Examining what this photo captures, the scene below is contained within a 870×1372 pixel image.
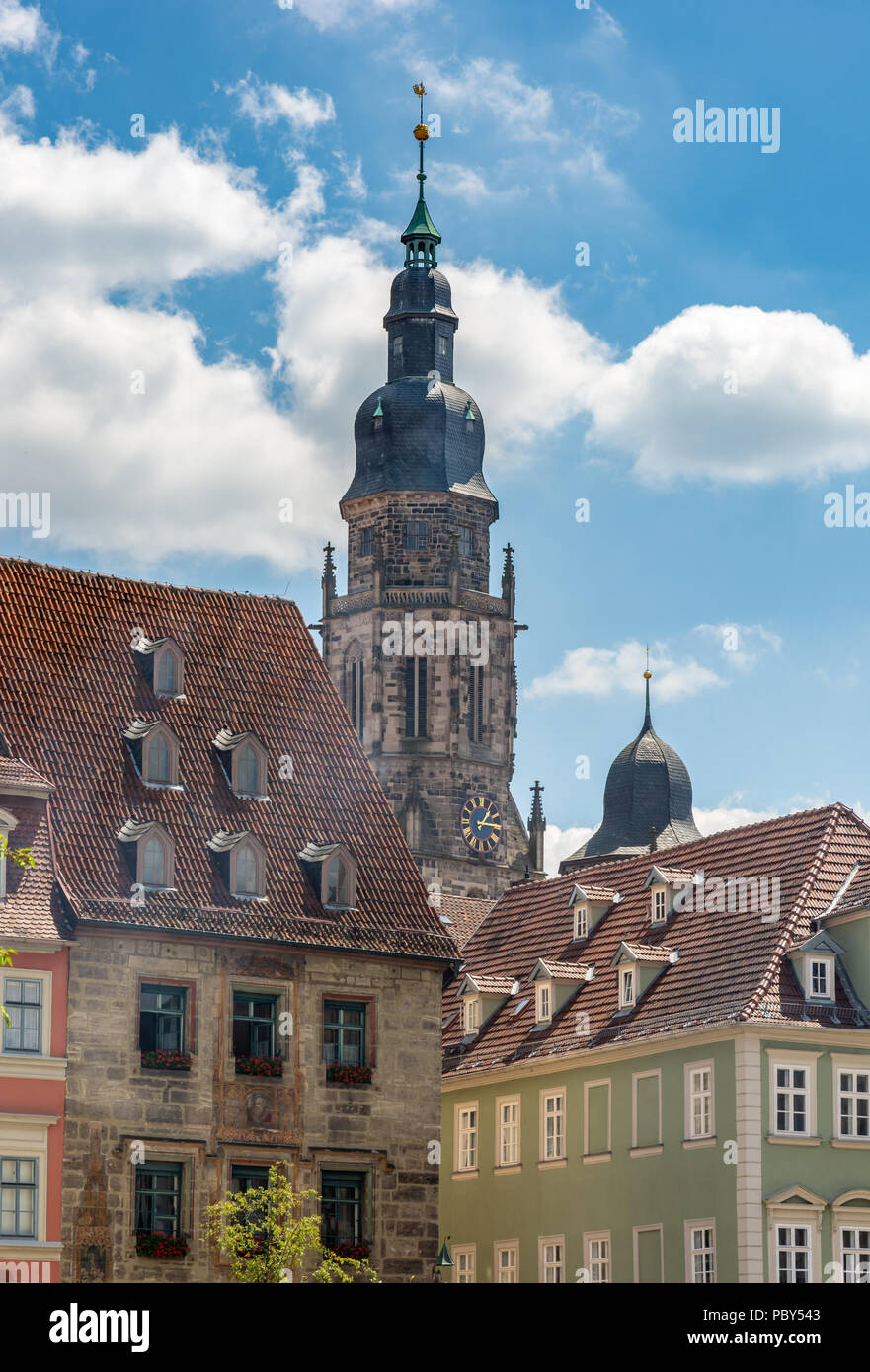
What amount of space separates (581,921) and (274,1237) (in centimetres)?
1505

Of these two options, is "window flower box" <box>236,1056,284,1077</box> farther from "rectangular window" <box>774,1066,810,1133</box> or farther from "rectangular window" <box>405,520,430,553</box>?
"rectangular window" <box>405,520,430,553</box>

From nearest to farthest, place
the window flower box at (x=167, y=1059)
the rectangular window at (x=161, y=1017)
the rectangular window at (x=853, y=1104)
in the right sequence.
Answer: the window flower box at (x=167, y=1059) → the rectangular window at (x=161, y=1017) → the rectangular window at (x=853, y=1104)

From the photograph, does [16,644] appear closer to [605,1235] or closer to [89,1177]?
[89,1177]

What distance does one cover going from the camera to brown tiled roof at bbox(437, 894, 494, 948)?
6531cm

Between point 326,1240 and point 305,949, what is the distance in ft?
16.9

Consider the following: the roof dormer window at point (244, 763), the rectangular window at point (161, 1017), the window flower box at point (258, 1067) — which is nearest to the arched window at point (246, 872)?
the roof dormer window at point (244, 763)

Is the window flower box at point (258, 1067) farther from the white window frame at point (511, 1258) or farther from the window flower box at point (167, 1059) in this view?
the white window frame at point (511, 1258)

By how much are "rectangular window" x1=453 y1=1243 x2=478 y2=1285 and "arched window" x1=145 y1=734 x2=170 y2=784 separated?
47.0ft

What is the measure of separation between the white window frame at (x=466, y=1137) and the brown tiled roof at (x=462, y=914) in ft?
28.1

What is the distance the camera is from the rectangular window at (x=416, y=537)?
381 feet

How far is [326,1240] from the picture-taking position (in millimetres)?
43531

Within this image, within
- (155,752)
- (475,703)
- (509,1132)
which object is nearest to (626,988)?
(509,1132)

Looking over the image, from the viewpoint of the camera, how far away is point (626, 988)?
49812mm

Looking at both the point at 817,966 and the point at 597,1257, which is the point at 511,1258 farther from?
the point at 817,966
